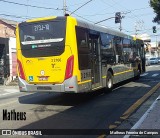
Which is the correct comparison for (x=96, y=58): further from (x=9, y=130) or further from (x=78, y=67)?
(x=9, y=130)

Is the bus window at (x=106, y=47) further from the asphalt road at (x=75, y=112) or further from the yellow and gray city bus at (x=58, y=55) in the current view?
the asphalt road at (x=75, y=112)

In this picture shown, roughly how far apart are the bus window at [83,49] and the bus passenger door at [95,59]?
0.53m

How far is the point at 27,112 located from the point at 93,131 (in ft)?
11.9

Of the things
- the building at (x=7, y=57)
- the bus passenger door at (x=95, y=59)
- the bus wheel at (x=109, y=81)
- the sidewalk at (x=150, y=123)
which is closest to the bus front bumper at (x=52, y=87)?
the bus passenger door at (x=95, y=59)

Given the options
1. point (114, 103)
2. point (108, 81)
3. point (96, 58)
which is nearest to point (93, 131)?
point (114, 103)

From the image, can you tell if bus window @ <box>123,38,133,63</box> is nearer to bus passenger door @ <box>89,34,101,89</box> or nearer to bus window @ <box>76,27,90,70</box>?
bus passenger door @ <box>89,34,101,89</box>

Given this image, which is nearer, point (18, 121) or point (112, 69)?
point (18, 121)

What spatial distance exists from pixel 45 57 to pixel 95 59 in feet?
7.86

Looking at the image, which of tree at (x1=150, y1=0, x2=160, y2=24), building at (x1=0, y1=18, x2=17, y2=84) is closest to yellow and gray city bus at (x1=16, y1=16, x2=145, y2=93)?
building at (x1=0, y1=18, x2=17, y2=84)

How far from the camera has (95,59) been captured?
14.1 meters

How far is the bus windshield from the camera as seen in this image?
12.4m

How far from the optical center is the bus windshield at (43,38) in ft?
40.8

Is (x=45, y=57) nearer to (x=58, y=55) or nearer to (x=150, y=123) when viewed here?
(x=58, y=55)

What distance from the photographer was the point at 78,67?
40.4 feet
